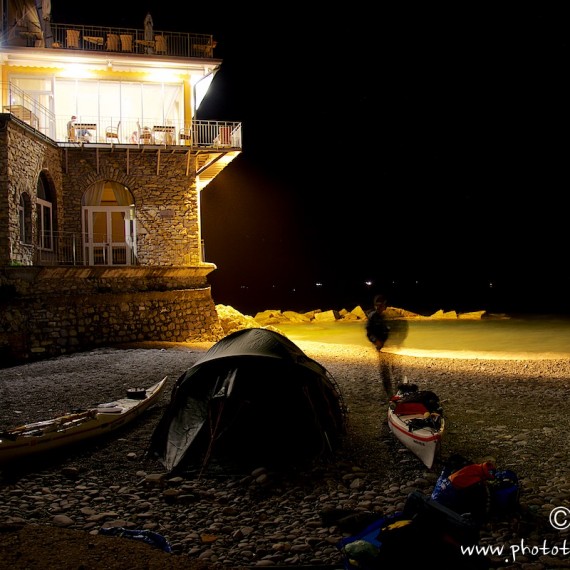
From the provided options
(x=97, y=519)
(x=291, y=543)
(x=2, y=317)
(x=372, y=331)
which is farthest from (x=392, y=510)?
(x=2, y=317)

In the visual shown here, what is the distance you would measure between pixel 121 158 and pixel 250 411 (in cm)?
1601

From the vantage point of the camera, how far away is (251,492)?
21.2ft

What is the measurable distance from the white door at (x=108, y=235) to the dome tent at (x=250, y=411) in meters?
14.8

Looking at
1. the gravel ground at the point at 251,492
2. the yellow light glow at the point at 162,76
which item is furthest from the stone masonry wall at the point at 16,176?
the gravel ground at the point at 251,492

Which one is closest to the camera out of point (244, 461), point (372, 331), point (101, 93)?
point (244, 461)

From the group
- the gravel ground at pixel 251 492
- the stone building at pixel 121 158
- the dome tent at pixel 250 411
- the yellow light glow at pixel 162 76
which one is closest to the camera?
the gravel ground at pixel 251 492

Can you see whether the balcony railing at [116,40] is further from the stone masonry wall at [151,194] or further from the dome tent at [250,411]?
the dome tent at [250,411]

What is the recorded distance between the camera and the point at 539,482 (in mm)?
6633

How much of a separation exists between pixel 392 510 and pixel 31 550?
138 inches

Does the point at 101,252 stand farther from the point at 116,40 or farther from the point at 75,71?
the point at 116,40

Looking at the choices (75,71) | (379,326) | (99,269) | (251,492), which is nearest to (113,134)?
(75,71)

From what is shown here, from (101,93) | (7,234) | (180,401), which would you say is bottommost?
(180,401)

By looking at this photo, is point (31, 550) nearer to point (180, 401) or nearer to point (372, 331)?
point (180, 401)

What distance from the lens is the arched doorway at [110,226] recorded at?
21.4m
